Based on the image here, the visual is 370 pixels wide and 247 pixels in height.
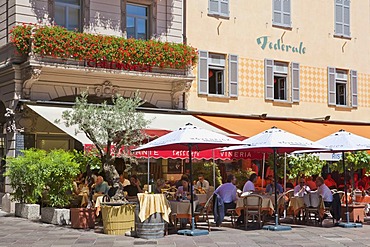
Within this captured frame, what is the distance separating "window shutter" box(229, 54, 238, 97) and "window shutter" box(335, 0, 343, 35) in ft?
19.4

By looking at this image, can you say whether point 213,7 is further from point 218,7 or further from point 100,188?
point 100,188

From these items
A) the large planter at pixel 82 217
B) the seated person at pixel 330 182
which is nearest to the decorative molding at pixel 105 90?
the large planter at pixel 82 217

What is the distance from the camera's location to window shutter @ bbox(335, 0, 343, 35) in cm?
2734

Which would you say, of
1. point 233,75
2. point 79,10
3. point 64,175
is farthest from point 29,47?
point 233,75

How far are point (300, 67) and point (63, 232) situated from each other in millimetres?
14558

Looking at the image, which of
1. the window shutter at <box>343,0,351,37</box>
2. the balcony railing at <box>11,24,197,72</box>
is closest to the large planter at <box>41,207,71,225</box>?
Result: the balcony railing at <box>11,24,197,72</box>

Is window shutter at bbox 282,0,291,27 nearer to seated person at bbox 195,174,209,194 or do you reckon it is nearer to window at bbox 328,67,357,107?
window at bbox 328,67,357,107

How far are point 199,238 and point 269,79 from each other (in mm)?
12419

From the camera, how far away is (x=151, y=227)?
13703 mm

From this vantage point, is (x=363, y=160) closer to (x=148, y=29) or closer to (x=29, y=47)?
(x=148, y=29)

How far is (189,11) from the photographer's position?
23.0 metres

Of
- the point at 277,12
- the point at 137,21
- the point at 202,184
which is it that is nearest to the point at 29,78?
the point at 137,21

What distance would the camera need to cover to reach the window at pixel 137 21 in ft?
71.9

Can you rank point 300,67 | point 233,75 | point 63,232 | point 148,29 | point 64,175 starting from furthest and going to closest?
point 300,67 → point 233,75 → point 148,29 → point 64,175 → point 63,232
